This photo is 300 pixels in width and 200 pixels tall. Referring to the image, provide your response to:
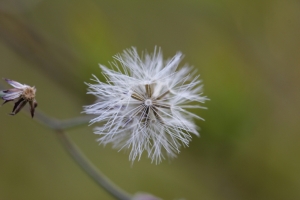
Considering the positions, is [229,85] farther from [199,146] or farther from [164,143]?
[164,143]

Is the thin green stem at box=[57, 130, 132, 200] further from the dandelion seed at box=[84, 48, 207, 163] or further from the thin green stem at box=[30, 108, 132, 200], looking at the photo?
the dandelion seed at box=[84, 48, 207, 163]

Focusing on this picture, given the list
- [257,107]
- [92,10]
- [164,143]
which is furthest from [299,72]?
[164,143]

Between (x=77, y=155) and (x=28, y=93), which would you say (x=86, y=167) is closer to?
(x=77, y=155)

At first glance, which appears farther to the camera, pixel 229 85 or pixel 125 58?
pixel 229 85

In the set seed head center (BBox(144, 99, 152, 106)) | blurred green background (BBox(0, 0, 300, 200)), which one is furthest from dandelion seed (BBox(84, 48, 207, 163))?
blurred green background (BBox(0, 0, 300, 200))

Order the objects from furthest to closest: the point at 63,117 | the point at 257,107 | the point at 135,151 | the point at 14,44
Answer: the point at 63,117, the point at 257,107, the point at 14,44, the point at 135,151

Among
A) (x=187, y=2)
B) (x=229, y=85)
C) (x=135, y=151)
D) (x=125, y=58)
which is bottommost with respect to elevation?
(x=135, y=151)

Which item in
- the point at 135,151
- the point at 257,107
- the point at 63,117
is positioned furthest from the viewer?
the point at 63,117
